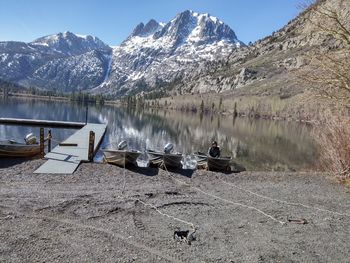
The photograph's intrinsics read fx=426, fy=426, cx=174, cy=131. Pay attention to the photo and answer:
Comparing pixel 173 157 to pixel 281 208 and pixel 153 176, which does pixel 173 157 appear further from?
pixel 281 208

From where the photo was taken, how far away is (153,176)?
22.5 meters

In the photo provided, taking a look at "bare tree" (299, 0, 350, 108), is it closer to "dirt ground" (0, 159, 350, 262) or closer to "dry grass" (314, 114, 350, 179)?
"dry grass" (314, 114, 350, 179)

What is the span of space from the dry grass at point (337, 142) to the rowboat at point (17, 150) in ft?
59.7

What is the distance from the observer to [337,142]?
80.9ft

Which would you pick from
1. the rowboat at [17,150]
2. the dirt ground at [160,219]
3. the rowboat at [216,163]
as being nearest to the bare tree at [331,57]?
the dirt ground at [160,219]

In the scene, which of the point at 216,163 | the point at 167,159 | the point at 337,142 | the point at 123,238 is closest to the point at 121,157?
the point at 167,159

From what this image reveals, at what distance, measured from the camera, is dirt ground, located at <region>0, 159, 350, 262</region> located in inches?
425

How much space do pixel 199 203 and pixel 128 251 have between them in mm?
6287

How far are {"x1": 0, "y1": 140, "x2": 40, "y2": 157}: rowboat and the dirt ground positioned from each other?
7.88 feet

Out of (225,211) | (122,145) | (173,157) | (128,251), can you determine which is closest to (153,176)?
(173,157)

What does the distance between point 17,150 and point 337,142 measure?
746 inches

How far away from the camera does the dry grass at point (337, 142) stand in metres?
23.8

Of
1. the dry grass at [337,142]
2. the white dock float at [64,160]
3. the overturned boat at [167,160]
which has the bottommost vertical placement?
the white dock float at [64,160]

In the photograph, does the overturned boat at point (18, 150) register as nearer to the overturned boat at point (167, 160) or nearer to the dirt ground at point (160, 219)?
the dirt ground at point (160, 219)
